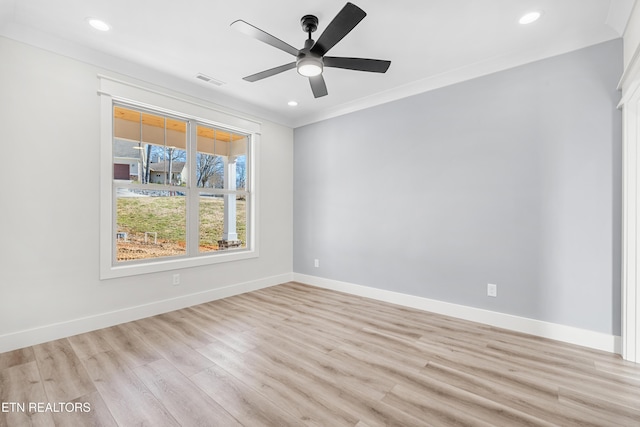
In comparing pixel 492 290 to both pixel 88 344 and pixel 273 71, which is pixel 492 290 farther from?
pixel 88 344

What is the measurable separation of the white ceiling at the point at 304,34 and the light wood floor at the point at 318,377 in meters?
2.76

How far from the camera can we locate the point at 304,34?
8.57 ft

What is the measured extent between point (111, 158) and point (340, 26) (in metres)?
2.68

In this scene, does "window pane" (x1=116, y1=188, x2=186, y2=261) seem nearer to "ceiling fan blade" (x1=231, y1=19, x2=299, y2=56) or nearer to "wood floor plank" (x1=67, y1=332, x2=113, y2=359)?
"wood floor plank" (x1=67, y1=332, x2=113, y2=359)

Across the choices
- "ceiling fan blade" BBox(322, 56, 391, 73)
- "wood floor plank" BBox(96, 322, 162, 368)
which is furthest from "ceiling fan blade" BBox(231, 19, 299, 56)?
"wood floor plank" BBox(96, 322, 162, 368)

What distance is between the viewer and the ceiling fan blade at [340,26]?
1.81 m

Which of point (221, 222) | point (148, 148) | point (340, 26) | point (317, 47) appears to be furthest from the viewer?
point (221, 222)

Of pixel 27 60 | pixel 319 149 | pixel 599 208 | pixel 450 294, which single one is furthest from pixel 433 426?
pixel 27 60

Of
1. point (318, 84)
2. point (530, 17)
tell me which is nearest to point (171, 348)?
point (318, 84)

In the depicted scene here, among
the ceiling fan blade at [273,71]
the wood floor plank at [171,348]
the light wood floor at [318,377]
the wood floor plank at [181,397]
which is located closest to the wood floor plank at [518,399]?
the light wood floor at [318,377]

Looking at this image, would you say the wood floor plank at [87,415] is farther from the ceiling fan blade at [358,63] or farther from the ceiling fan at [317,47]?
the ceiling fan blade at [358,63]

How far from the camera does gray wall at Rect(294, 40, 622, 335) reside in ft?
8.36

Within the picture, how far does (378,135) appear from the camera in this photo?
400 cm

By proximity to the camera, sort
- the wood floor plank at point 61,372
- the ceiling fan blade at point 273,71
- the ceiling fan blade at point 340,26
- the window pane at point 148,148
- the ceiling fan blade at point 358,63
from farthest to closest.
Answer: the window pane at point 148,148
the ceiling fan blade at point 273,71
the ceiling fan blade at point 358,63
the wood floor plank at point 61,372
the ceiling fan blade at point 340,26
